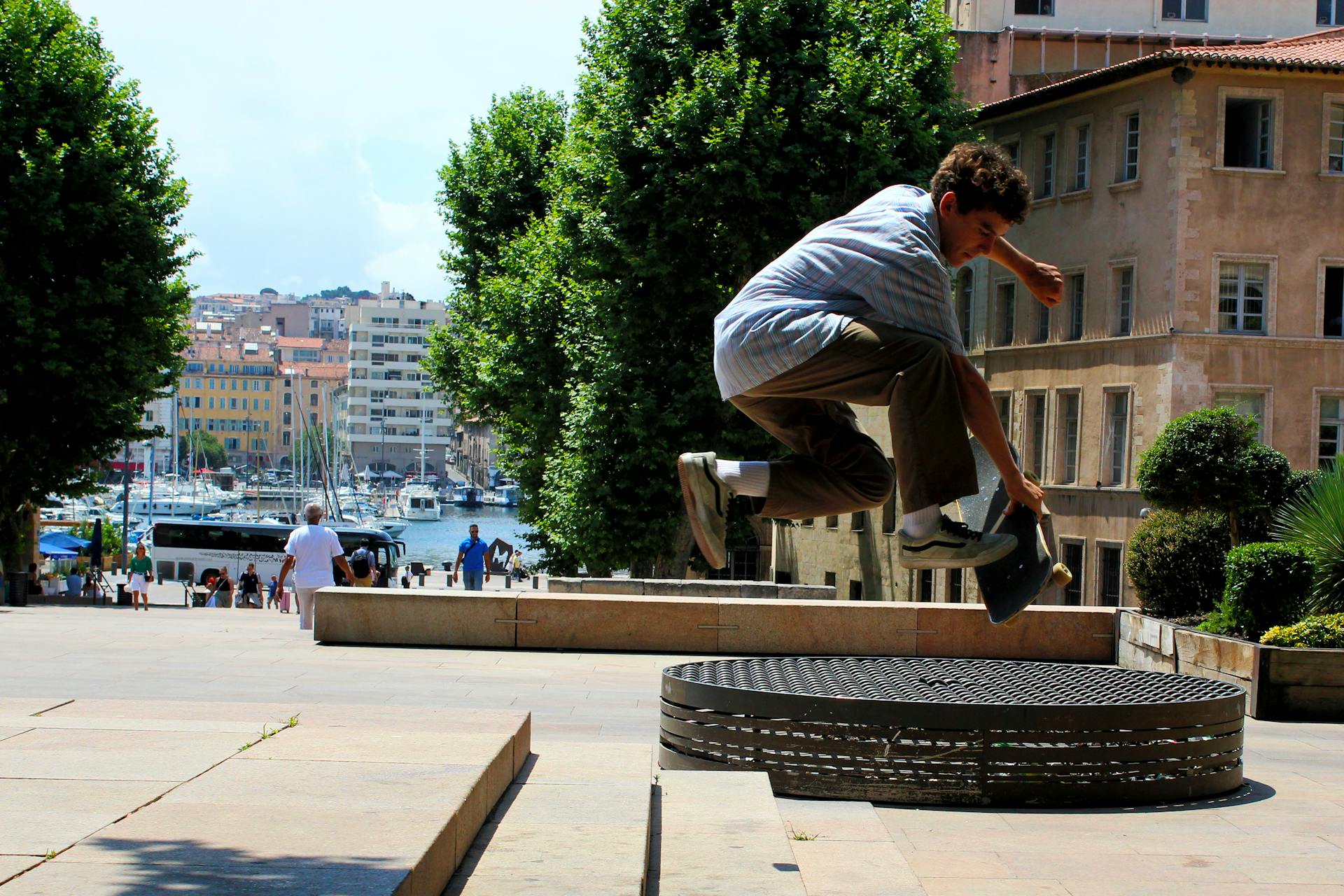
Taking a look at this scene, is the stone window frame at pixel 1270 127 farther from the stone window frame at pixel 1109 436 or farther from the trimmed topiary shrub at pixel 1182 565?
the trimmed topiary shrub at pixel 1182 565

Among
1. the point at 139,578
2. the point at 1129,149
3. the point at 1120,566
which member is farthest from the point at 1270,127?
the point at 139,578

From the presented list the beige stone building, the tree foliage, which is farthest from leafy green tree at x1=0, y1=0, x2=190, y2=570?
the beige stone building

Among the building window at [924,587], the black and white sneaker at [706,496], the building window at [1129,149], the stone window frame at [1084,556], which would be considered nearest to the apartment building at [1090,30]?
the building window at [1129,149]

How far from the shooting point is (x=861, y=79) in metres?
28.9

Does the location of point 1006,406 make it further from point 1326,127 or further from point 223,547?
point 223,547

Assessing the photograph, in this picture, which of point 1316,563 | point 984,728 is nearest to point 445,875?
point 984,728

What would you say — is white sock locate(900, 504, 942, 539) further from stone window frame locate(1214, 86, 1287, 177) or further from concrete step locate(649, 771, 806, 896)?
stone window frame locate(1214, 86, 1287, 177)

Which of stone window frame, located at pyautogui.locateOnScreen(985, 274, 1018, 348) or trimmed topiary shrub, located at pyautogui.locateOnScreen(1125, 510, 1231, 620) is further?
stone window frame, located at pyautogui.locateOnScreen(985, 274, 1018, 348)

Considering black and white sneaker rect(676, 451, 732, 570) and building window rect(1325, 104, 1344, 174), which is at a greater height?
building window rect(1325, 104, 1344, 174)

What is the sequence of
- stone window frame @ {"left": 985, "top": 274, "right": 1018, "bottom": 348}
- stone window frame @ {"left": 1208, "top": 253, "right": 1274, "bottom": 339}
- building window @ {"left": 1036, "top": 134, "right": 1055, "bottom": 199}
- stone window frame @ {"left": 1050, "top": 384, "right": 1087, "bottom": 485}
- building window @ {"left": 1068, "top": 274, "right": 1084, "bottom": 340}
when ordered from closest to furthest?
stone window frame @ {"left": 1208, "top": 253, "right": 1274, "bottom": 339} → stone window frame @ {"left": 1050, "top": 384, "right": 1087, "bottom": 485} → building window @ {"left": 1068, "top": 274, "right": 1084, "bottom": 340} → building window @ {"left": 1036, "top": 134, "right": 1055, "bottom": 199} → stone window frame @ {"left": 985, "top": 274, "right": 1018, "bottom": 348}

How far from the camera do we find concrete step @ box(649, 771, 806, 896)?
5.70m

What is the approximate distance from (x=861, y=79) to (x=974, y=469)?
2477cm

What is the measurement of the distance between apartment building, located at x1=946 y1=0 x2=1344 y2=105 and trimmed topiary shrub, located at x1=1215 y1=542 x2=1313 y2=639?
31246mm

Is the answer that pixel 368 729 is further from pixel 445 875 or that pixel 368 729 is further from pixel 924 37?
pixel 924 37
